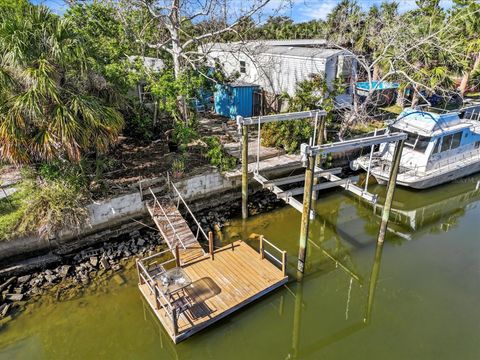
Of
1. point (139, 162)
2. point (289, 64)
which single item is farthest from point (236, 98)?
point (139, 162)

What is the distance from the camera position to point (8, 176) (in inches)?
480

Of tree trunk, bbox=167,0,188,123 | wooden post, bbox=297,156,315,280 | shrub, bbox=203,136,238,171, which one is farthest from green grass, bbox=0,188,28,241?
wooden post, bbox=297,156,315,280

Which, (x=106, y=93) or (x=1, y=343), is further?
(x=106, y=93)

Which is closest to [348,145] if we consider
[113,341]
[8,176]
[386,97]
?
[113,341]

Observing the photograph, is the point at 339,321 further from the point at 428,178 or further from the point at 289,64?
the point at 289,64

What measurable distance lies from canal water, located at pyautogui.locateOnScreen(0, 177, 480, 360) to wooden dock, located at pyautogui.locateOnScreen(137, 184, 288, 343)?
0.50m

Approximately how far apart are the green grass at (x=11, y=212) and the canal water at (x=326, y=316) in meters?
2.37

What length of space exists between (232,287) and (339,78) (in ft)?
42.5

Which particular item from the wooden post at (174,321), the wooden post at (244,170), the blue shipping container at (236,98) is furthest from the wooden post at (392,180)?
the blue shipping container at (236,98)

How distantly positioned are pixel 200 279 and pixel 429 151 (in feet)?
38.1

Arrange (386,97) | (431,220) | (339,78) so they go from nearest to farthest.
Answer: (431,220) → (339,78) → (386,97)

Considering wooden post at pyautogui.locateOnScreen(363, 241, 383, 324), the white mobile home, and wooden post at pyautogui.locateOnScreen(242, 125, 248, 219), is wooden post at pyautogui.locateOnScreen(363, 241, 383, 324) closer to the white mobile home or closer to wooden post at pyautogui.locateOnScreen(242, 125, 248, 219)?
wooden post at pyautogui.locateOnScreen(242, 125, 248, 219)

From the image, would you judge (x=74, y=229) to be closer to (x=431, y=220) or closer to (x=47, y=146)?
(x=47, y=146)

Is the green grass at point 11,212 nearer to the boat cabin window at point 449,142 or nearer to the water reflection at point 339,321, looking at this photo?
the water reflection at point 339,321
